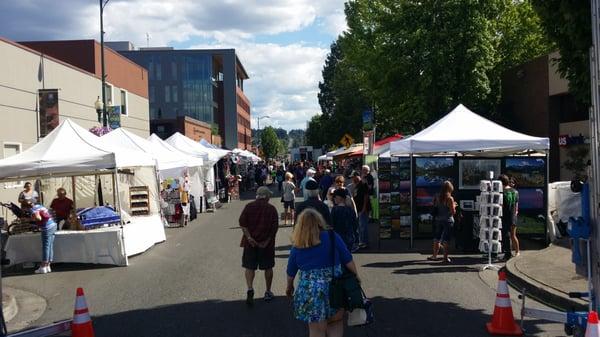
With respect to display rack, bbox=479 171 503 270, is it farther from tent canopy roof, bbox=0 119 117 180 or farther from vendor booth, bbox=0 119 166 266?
tent canopy roof, bbox=0 119 117 180

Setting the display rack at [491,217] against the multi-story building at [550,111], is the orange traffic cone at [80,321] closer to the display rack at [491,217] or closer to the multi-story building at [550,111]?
the display rack at [491,217]

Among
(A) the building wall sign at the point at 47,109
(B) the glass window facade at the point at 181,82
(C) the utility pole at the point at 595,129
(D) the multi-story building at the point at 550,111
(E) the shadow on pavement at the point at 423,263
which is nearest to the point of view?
(C) the utility pole at the point at 595,129

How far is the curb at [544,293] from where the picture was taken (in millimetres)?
7836

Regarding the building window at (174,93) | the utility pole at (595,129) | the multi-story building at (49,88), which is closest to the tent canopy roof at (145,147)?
the multi-story building at (49,88)

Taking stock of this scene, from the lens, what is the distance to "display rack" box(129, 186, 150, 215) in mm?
18078

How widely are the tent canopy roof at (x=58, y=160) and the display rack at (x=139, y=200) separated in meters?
4.77

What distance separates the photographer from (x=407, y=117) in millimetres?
33906

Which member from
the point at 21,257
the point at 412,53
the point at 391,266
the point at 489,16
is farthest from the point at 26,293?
the point at 489,16

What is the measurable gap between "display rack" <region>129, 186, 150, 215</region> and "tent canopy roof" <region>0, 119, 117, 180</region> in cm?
477

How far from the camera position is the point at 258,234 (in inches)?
328

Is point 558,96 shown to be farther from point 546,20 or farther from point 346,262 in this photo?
point 346,262

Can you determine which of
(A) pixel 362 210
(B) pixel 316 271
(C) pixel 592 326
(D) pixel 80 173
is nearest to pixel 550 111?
(A) pixel 362 210

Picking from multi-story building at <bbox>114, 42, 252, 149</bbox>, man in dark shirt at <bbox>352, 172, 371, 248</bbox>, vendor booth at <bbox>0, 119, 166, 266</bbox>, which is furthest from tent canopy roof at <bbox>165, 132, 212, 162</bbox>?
multi-story building at <bbox>114, 42, 252, 149</bbox>

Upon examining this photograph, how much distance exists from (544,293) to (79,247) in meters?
8.92
